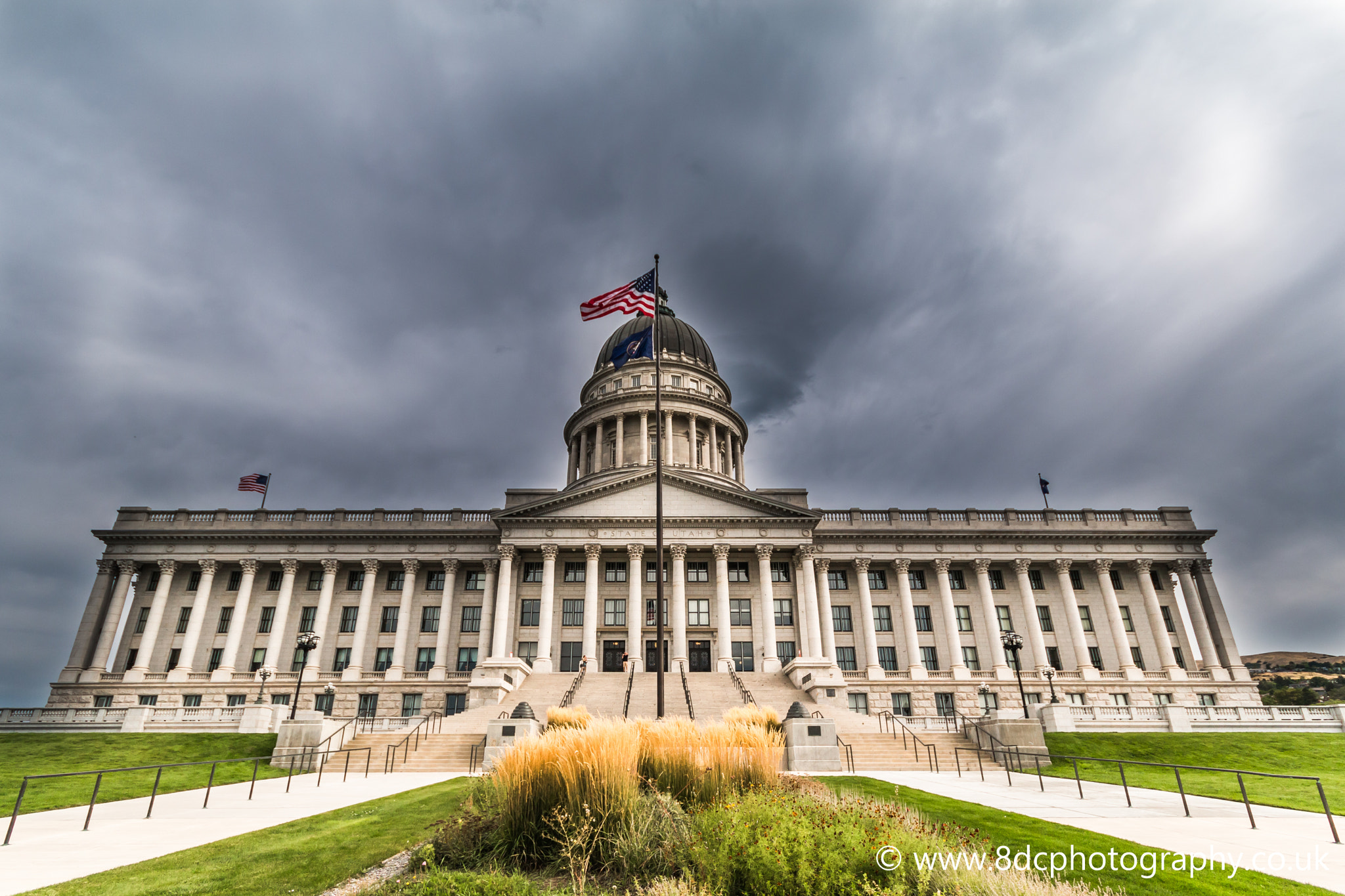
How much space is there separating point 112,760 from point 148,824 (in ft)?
58.1

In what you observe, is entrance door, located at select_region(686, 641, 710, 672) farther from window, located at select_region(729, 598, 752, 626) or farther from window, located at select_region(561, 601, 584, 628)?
window, located at select_region(561, 601, 584, 628)

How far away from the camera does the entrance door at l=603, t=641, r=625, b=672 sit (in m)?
47.2

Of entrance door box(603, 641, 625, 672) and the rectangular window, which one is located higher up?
the rectangular window

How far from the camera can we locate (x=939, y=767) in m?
23.2

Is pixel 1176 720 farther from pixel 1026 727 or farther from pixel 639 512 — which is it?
pixel 639 512

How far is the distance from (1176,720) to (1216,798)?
19.3 m

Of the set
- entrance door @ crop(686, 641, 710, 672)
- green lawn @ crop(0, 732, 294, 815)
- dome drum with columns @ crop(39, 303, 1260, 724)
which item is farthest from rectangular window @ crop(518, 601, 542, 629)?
green lawn @ crop(0, 732, 294, 815)

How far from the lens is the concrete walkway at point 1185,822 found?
8680mm

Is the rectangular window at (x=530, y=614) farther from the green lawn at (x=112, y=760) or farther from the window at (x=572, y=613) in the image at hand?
the green lawn at (x=112, y=760)

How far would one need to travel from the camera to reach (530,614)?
159 feet

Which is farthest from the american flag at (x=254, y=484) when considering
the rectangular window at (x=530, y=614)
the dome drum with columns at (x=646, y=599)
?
the rectangular window at (x=530, y=614)

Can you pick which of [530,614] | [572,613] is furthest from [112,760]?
[572,613]

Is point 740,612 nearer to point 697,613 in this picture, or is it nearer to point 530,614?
point 697,613

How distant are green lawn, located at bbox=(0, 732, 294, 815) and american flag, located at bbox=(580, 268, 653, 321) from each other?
21956 millimetres
